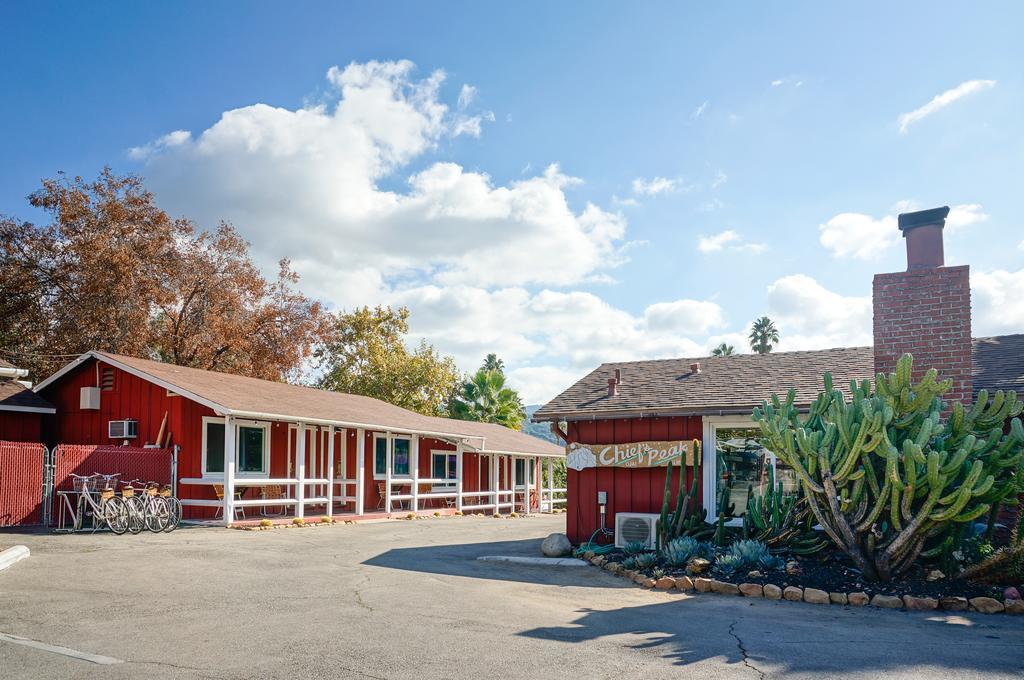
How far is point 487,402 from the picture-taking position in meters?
46.8

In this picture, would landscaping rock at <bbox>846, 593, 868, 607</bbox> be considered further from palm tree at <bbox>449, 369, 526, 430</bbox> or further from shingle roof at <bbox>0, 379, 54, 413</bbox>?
palm tree at <bbox>449, 369, 526, 430</bbox>

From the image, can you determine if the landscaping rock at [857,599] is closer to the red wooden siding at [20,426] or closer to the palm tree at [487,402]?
the red wooden siding at [20,426]

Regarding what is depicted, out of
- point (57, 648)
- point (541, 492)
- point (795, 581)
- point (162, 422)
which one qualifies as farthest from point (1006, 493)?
point (541, 492)

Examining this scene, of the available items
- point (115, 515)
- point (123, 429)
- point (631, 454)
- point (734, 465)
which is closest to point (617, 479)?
point (631, 454)

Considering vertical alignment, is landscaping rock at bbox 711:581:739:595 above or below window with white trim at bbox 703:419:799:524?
below

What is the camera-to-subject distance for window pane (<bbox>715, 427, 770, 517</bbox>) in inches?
560

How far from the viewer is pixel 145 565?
11719mm

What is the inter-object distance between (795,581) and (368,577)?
221 inches

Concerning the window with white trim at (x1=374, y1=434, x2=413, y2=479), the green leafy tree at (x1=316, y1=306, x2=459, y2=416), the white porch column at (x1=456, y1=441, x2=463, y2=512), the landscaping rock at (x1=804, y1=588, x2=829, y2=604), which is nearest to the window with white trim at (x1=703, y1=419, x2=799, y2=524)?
the landscaping rock at (x1=804, y1=588, x2=829, y2=604)

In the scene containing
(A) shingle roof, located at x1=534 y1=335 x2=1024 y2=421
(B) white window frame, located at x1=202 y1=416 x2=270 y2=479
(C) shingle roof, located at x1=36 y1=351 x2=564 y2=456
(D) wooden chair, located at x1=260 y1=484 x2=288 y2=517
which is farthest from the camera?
(D) wooden chair, located at x1=260 y1=484 x2=288 y2=517

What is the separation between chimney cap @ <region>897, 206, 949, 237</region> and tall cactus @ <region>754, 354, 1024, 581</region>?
3.53 meters

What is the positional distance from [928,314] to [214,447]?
50.9 feet

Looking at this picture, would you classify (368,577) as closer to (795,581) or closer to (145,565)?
(145,565)

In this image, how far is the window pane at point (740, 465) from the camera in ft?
46.6
